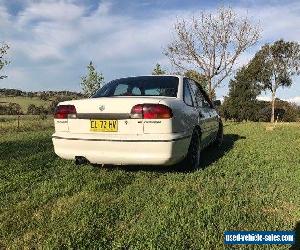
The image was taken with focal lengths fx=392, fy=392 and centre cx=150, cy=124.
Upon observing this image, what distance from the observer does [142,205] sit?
4.17 metres

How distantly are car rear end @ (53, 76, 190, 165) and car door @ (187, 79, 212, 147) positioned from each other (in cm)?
118

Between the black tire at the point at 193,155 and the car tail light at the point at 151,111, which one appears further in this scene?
the black tire at the point at 193,155

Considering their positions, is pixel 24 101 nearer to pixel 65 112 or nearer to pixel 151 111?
pixel 65 112

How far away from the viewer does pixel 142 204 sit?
13.8 ft

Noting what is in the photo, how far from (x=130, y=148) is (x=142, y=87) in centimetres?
130

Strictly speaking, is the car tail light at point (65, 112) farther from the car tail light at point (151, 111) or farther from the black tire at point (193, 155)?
the black tire at point (193, 155)

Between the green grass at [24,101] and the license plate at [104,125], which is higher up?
the green grass at [24,101]

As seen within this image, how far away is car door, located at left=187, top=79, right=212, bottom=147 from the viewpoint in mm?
6829

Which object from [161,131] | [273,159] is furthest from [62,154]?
[273,159]

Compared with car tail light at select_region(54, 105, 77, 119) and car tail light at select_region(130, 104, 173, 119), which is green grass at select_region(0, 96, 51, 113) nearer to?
car tail light at select_region(54, 105, 77, 119)

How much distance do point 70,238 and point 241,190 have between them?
237cm

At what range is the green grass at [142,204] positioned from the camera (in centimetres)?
325

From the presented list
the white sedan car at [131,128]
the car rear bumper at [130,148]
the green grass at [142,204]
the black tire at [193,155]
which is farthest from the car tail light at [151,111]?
the black tire at [193,155]

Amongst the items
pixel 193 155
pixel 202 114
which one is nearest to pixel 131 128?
pixel 193 155
